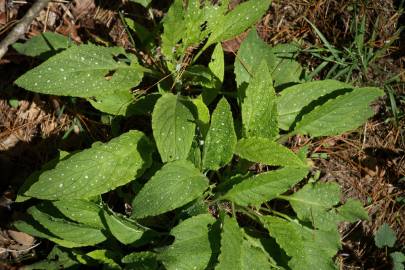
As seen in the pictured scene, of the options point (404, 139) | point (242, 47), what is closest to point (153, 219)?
point (242, 47)

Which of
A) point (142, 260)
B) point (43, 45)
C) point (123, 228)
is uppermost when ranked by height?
point (43, 45)

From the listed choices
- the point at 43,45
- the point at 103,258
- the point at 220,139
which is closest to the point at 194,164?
the point at 220,139

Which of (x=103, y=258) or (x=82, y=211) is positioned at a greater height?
(x=82, y=211)

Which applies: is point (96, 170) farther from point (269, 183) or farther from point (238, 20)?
point (238, 20)

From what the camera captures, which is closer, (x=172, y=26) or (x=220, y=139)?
(x=220, y=139)

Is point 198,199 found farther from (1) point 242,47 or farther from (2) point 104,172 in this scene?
(1) point 242,47

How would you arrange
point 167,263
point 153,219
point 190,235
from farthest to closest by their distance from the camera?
point 153,219 < point 190,235 < point 167,263
